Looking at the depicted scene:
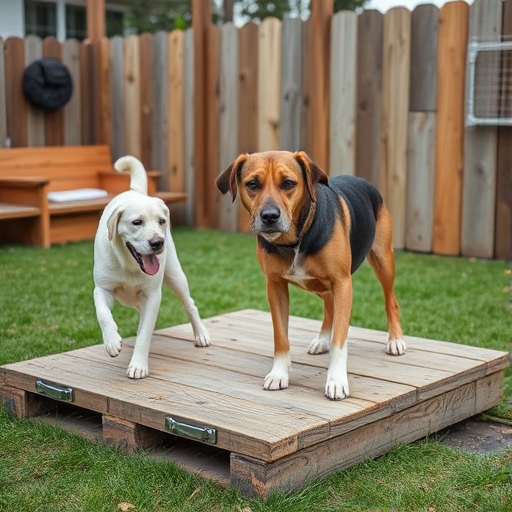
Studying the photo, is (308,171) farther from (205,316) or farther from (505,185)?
(505,185)

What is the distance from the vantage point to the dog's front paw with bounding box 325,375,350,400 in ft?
11.9

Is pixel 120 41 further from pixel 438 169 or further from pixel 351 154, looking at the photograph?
pixel 438 169

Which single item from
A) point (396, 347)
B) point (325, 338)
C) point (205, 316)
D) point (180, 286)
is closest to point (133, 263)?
point (180, 286)

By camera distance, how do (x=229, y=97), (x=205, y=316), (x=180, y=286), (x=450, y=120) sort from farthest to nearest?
(x=229, y=97) < (x=450, y=120) < (x=205, y=316) < (x=180, y=286)

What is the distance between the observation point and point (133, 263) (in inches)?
160

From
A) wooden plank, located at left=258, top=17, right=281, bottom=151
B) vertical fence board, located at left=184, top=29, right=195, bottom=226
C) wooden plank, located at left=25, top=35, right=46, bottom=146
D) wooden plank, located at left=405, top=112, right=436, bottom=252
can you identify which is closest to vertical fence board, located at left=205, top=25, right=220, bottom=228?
vertical fence board, located at left=184, top=29, right=195, bottom=226

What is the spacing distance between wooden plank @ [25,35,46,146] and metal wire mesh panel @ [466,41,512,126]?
5.23 m

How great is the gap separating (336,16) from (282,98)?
109 centimetres

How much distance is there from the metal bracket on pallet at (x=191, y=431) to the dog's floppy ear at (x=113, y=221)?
0.95 metres

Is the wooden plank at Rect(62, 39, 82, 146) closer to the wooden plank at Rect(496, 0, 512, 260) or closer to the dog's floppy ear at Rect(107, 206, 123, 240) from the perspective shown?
the wooden plank at Rect(496, 0, 512, 260)

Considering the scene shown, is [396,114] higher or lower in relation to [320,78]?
lower

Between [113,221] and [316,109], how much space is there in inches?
214

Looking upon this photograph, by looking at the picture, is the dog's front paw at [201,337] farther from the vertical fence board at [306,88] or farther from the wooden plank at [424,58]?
the vertical fence board at [306,88]

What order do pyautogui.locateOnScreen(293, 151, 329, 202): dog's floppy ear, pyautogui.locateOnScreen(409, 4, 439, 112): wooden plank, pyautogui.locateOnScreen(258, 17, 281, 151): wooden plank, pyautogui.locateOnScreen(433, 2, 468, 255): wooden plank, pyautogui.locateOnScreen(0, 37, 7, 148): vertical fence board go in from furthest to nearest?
pyautogui.locateOnScreen(0, 37, 7, 148): vertical fence board, pyautogui.locateOnScreen(258, 17, 281, 151): wooden plank, pyautogui.locateOnScreen(409, 4, 439, 112): wooden plank, pyautogui.locateOnScreen(433, 2, 468, 255): wooden plank, pyautogui.locateOnScreen(293, 151, 329, 202): dog's floppy ear
